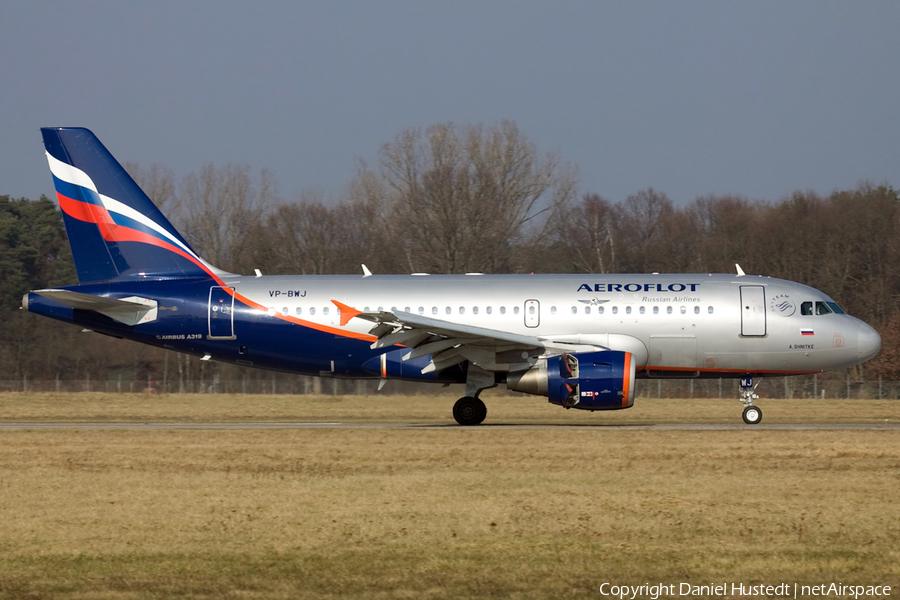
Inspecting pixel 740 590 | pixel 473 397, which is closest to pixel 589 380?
pixel 473 397

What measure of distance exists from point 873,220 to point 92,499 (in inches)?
2094

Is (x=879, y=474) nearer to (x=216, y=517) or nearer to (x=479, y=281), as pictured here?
(x=216, y=517)

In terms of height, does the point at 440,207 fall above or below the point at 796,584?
above

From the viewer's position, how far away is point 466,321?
989 inches

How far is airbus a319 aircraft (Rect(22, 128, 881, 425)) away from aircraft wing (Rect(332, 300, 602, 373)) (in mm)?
36

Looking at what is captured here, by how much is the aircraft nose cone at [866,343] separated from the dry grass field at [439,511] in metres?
3.22

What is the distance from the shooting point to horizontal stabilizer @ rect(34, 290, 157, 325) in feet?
83.5

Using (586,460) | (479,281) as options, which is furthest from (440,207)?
(586,460)

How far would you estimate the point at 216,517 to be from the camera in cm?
1223

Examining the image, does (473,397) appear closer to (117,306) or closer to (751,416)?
(751,416)

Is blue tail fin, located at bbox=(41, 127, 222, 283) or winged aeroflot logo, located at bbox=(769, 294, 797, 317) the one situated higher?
blue tail fin, located at bbox=(41, 127, 222, 283)

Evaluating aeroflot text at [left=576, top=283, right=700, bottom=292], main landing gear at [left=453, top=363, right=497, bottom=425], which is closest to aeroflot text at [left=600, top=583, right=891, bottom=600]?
main landing gear at [left=453, top=363, right=497, bottom=425]

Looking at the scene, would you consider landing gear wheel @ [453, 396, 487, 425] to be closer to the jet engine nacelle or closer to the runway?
the runway

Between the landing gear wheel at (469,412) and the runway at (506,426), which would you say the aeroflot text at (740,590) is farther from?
the landing gear wheel at (469,412)
